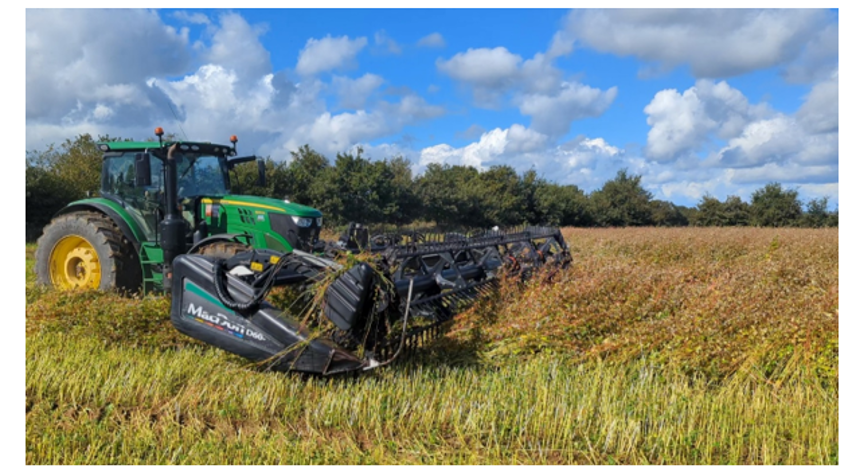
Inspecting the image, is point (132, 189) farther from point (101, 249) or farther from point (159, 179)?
point (101, 249)

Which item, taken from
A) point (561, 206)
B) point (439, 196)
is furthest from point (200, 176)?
point (561, 206)

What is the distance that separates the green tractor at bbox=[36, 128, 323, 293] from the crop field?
109 centimetres

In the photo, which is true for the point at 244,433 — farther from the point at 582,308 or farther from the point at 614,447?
the point at 582,308

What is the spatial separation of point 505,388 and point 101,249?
5.20m

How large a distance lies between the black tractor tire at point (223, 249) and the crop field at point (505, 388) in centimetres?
73

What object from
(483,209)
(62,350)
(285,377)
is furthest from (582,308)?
(483,209)

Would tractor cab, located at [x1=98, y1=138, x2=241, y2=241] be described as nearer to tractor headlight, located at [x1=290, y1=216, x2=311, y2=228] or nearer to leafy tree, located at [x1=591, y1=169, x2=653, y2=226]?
tractor headlight, located at [x1=290, y1=216, x2=311, y2=228]

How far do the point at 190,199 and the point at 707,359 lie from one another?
19.6ft

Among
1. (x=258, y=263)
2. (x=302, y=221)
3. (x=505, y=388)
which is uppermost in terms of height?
(x=302, y=221)

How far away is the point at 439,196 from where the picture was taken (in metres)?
30.6

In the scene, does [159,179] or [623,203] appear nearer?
[159,179]

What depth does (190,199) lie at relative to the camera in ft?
24.1

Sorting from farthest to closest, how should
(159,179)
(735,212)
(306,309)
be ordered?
(735,212)
(159,179)
(306,309)

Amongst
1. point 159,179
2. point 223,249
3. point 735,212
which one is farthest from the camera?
point 735,212
